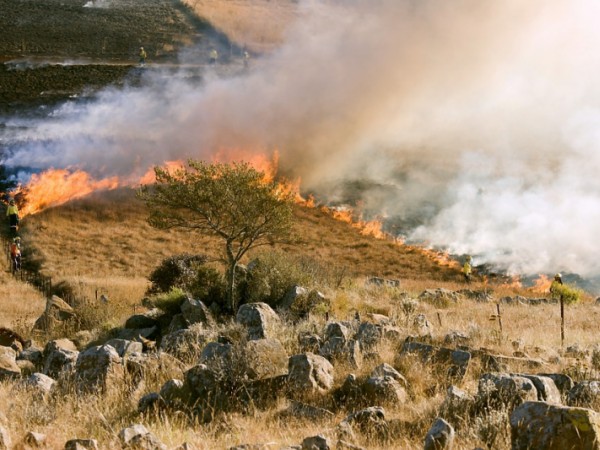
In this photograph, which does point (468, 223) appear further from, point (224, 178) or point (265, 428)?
point (265, 428)

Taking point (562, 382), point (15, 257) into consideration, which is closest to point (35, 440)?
point (562, 382)

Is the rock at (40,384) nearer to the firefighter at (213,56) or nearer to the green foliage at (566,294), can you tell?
the green foliage at (566,294)

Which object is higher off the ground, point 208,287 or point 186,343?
point 186,343

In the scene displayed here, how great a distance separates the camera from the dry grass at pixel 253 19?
322 feet

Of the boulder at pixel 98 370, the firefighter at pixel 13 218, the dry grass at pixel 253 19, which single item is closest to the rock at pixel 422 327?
the boulder at pixel 98 370

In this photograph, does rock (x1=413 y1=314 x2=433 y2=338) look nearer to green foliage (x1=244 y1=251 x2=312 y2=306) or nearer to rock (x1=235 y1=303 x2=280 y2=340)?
rock (x1=235 y1=303 x2=280 y2=340)

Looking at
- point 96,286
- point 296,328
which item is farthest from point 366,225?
point 296,328

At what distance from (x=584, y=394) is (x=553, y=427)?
2.60 metres

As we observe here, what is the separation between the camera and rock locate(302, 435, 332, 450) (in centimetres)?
652

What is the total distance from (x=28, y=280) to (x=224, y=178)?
72.5ft

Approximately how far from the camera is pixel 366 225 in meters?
57.1

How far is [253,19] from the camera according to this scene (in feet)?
334

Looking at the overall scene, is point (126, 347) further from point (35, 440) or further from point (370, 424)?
point (370, 424)

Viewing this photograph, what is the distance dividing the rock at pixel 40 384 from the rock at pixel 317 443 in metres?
5.46
